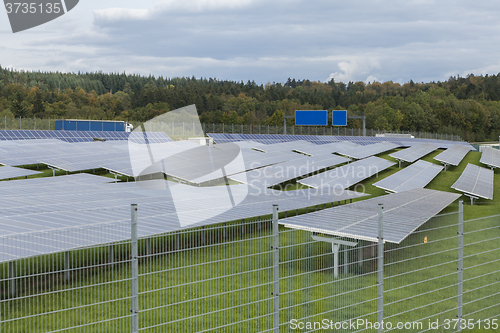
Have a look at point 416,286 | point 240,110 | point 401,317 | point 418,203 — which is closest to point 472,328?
point 401,317

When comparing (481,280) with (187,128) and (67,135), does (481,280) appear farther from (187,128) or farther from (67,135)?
(187,128)

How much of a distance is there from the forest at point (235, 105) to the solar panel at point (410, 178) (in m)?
37.5

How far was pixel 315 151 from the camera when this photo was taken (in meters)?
36.8

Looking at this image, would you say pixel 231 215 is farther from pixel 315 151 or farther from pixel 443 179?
pixel 315 151

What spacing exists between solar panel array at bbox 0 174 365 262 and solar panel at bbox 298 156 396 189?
303 cm

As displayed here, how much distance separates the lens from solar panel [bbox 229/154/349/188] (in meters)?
20.9

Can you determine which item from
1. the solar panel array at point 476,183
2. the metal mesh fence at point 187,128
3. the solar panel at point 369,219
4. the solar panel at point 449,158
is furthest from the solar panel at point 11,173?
the solar panel at point 449,158

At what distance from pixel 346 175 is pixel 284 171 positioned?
3238 mm

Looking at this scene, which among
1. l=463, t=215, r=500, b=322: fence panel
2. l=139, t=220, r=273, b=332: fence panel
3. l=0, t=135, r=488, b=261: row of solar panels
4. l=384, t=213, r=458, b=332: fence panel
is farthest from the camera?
l=0, t=135, r=488, b=261: row of solar panels

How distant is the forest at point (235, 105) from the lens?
93.6 metres

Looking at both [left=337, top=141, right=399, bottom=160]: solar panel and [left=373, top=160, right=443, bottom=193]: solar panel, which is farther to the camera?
[left=337, top=141, right=399, bottom=160]: solar panel

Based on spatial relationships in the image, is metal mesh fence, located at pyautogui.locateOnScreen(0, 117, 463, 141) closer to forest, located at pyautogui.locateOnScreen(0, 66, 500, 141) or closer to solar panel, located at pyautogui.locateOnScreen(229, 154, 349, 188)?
forest, located at pyautogui.locateOnScreen(0, 66, 500, 141)

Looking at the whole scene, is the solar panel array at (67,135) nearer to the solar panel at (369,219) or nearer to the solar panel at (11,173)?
the solar panel at (11,173)

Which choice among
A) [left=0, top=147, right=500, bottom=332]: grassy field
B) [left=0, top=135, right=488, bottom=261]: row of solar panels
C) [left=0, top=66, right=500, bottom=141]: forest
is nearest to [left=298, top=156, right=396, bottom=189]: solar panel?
[left=0, top=135, right=488, bottom=261]: row of solar panels
